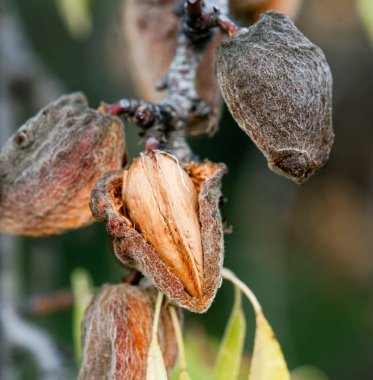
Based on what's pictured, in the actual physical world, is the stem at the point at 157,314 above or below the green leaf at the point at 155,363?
above

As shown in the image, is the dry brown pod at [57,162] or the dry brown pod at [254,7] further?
the dry brown pod at [254,7]

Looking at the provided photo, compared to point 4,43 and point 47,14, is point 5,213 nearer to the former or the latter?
point 4,43

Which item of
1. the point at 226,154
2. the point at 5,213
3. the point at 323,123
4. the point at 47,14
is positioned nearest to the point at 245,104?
the point at 323,123

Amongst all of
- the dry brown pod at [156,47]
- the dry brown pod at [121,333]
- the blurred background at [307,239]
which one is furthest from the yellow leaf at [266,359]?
the blurred background at [307,239]

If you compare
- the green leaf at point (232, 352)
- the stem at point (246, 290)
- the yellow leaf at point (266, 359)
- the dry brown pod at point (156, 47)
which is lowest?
the green leaf at point (232, 352)

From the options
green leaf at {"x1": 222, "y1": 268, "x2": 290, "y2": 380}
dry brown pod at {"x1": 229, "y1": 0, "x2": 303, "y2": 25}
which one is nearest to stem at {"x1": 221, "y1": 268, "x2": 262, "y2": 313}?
green leaf at {"x1": 222, "y1": 268, "x2": 290, "y2": 380}

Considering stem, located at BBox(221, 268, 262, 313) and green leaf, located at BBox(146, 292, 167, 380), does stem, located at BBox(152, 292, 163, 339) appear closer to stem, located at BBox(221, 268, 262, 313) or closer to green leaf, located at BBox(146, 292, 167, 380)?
green leaf, located at BBox(146, 292, 167, 380)

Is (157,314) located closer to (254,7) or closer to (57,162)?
(57,162)

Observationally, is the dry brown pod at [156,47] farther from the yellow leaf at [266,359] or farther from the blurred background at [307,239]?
the blurred background at [307,239]
